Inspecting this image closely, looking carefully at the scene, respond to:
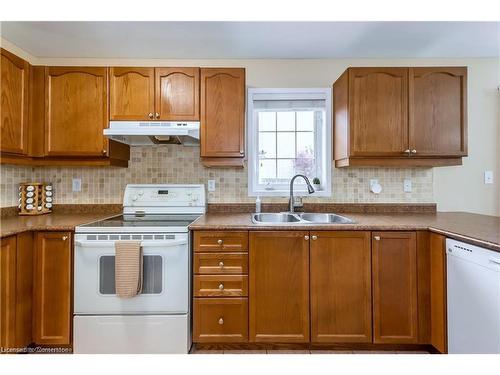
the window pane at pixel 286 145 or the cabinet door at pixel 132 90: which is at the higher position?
the cabinet door at pixel 132 90

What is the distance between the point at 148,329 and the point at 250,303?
647mm

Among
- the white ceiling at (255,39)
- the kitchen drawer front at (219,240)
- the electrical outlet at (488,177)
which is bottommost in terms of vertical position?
the kitchen drawer front at (219,240)

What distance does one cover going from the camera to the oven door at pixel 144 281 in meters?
1.77

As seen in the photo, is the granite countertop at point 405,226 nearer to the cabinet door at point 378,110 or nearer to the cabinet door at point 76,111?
the cabinet door at point 378,110

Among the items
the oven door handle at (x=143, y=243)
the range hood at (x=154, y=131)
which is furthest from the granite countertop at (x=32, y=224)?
the range hood at (x=154, y=131)

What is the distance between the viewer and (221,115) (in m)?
2.21

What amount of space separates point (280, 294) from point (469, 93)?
7.78 ft

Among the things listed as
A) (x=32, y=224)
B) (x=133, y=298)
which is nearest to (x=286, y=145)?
(x=133, y=298)

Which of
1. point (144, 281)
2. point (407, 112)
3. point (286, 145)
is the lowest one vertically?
point (144, 281)

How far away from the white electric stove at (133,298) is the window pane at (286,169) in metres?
1.17

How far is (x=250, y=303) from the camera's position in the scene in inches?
72.4

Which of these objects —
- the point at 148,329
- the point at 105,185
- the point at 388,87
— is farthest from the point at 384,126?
the point at 105,185

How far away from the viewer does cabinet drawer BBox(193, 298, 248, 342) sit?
183 cm

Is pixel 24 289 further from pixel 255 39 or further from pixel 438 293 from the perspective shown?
pixel 438 293
